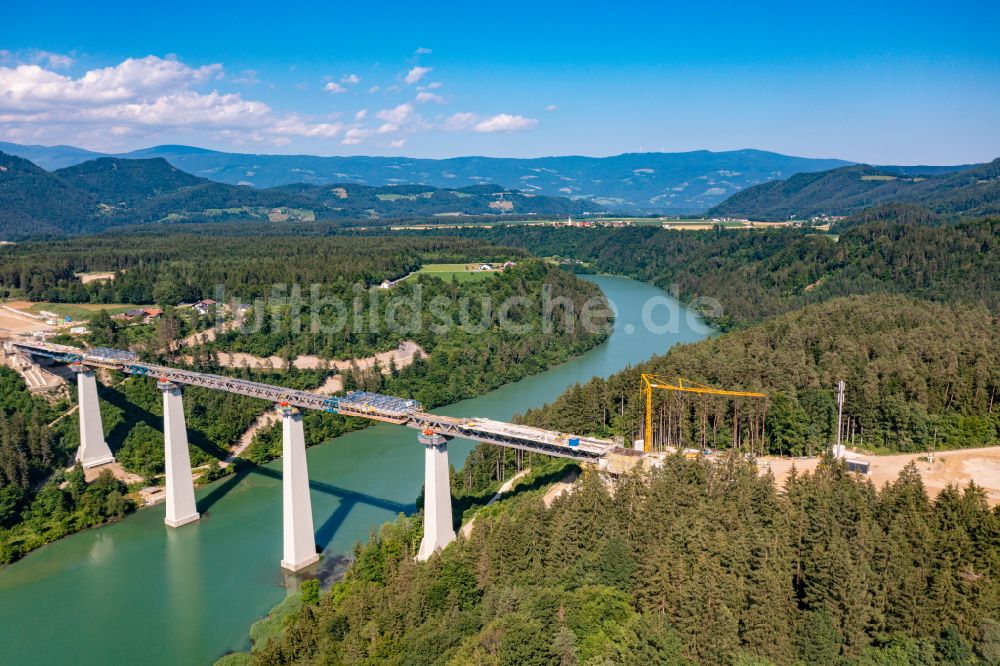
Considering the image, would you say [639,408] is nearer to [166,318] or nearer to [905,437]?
[905,437]

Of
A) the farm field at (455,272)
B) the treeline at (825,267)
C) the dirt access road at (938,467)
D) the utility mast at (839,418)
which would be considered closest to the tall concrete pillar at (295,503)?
the dirt access road at (938,467)

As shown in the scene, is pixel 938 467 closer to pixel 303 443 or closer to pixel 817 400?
pixel 817 400

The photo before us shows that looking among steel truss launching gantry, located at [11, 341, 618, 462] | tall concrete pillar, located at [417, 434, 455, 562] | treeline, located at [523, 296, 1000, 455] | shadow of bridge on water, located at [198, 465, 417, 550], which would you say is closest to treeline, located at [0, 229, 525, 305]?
shadow of bridge on water, located at [198, 465, 417, 550]

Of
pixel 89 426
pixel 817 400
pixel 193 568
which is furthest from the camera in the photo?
pixel 89 426

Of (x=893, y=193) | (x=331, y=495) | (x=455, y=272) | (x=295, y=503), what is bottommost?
(x=331, y=495)

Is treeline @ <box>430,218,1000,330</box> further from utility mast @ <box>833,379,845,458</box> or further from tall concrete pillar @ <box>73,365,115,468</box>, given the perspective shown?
tall concrete pillar @ <box>73,365,115,468</box>

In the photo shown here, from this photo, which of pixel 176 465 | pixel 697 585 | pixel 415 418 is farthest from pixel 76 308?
pixel 697 585
